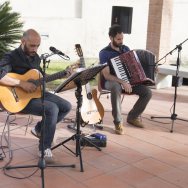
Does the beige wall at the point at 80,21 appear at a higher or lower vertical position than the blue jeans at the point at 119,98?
higher

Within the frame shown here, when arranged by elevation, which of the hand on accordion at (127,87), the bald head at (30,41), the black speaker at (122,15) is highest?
the black speaker at (122,15)

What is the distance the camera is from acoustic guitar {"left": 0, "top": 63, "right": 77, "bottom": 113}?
10.8ft

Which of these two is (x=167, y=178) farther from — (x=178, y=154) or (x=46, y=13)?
(x=46, y=13)

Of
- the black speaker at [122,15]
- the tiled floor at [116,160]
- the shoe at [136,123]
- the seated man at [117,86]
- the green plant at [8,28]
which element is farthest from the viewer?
the black speaker at [122,15]

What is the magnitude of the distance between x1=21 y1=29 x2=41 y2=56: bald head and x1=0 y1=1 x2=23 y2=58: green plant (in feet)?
6.35

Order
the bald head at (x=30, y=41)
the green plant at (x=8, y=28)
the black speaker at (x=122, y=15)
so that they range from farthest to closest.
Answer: the black speaker at (x=122, y=15) < the green plant at (x=8, y=28) < the bald head at (x=30, y=41)

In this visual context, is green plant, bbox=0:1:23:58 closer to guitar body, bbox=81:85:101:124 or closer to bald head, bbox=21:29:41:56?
guitar body, bbox=81:85:101:124

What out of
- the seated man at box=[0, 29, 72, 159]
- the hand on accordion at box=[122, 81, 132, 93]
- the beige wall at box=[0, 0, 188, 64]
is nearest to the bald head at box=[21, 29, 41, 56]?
the seated man at box=[0, 29, 72, 159]

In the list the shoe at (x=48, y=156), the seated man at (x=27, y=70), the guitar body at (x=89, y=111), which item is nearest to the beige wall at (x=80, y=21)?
the guitar body at (x=89, y=111)

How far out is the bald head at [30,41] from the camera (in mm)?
3380

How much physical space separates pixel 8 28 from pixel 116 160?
284 centimetres

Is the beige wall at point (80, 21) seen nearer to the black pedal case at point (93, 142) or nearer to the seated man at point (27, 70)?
the black pedal case at point (93, 142)

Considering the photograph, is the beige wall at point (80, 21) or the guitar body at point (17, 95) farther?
Result: the beige wall at point (80, 21)

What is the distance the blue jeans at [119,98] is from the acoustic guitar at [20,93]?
1.23 m
